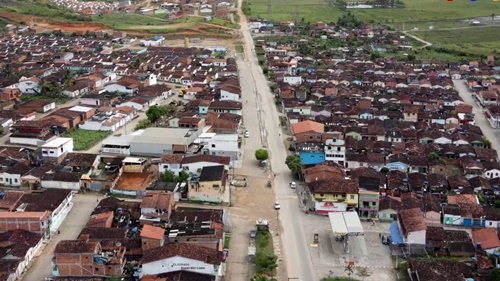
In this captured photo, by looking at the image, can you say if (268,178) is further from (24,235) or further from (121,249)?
(24,235)

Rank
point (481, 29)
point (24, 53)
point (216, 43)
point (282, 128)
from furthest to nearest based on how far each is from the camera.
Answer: point (481, 29)
point (216, 43)
point (24, 53)
point (282, 128)

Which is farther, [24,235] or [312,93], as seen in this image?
[312,93]

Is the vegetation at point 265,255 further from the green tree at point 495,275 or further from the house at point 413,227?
the green tree at point 495,275

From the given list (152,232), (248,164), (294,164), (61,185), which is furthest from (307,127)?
(152,232)

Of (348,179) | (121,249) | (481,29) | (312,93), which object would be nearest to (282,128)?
(312,93)

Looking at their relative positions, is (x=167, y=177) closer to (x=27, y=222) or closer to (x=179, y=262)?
(x=27, y=222)

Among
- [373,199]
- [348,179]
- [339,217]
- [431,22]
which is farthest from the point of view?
[431,22]
